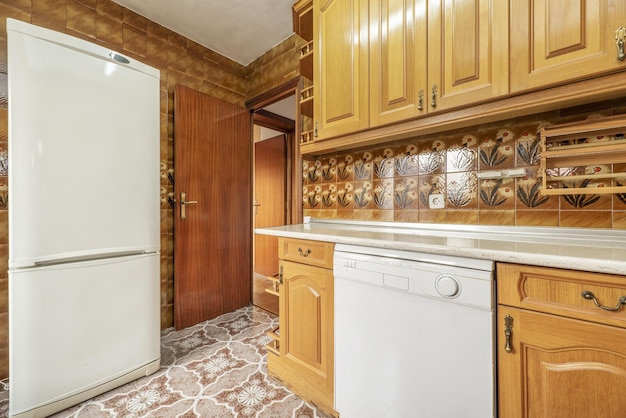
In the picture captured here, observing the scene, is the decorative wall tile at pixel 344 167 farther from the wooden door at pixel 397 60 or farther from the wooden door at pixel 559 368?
the wooden door at pixel 559 368

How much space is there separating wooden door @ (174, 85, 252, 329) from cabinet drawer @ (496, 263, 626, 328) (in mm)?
2168

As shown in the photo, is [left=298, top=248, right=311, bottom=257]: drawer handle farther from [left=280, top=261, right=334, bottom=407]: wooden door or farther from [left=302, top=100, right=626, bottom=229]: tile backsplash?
[left=302, top=100, right=626, bottom=229]: tile backsplash

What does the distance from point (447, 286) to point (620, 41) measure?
0.93 m

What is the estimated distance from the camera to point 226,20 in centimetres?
210

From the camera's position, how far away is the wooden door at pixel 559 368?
664 mm

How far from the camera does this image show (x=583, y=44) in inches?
34.9

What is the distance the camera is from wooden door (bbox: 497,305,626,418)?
0.66 meters

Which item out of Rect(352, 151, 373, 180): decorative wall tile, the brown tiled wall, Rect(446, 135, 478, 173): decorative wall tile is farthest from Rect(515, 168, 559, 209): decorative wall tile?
the brown tiled wall

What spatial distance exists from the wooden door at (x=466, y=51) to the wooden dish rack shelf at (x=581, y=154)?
336 millimetres

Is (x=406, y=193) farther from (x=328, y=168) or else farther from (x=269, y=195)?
(x=269, y=195)

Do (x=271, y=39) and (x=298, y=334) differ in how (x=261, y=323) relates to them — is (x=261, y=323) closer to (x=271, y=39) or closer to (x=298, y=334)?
(x=298, y=334)

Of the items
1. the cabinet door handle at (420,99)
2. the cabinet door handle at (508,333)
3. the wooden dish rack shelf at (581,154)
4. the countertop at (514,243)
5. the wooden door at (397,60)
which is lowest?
the cabinet door handle at (508,333)

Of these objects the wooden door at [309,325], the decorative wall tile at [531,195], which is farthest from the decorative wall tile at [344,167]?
the decorative wall tile at [531,195]

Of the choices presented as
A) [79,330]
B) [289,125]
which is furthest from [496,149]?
[289,125]
